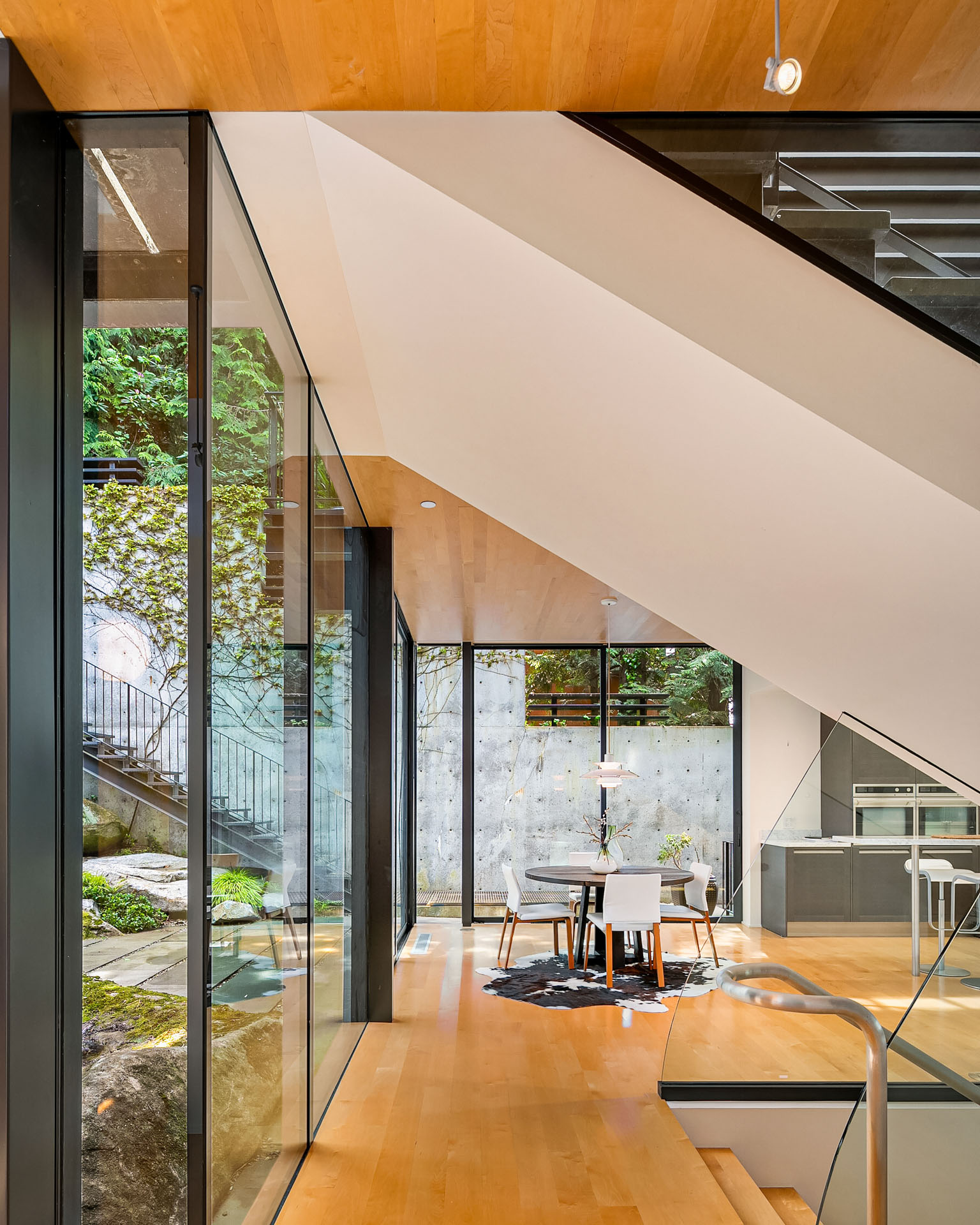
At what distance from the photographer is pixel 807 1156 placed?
3.81 metres

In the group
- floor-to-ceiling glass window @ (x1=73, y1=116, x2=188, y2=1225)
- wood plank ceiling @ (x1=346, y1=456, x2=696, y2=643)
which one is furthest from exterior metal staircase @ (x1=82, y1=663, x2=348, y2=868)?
wood plank ceiling @ (x1=346, y1=456, x2=696, y2=643)

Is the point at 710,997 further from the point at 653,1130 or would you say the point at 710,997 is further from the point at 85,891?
the point at 85,891

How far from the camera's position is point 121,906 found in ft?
6.33

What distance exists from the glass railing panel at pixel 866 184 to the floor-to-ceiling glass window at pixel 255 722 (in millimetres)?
1092

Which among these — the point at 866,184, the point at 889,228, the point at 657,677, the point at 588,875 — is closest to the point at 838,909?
the point at 889,228

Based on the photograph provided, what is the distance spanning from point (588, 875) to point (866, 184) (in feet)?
19.8

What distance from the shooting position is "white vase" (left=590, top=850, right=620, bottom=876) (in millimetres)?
7512

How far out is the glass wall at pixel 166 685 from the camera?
1908 millimetres

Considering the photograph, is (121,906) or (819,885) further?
(819,885)

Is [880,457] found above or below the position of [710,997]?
above

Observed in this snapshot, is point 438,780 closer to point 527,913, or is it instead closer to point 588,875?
point 527,913

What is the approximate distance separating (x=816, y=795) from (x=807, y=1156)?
187 centimetres

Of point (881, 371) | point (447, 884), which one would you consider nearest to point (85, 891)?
point (881, 371)

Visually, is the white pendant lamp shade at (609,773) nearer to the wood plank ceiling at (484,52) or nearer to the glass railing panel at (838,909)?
the glass railing panel at (838,909)
